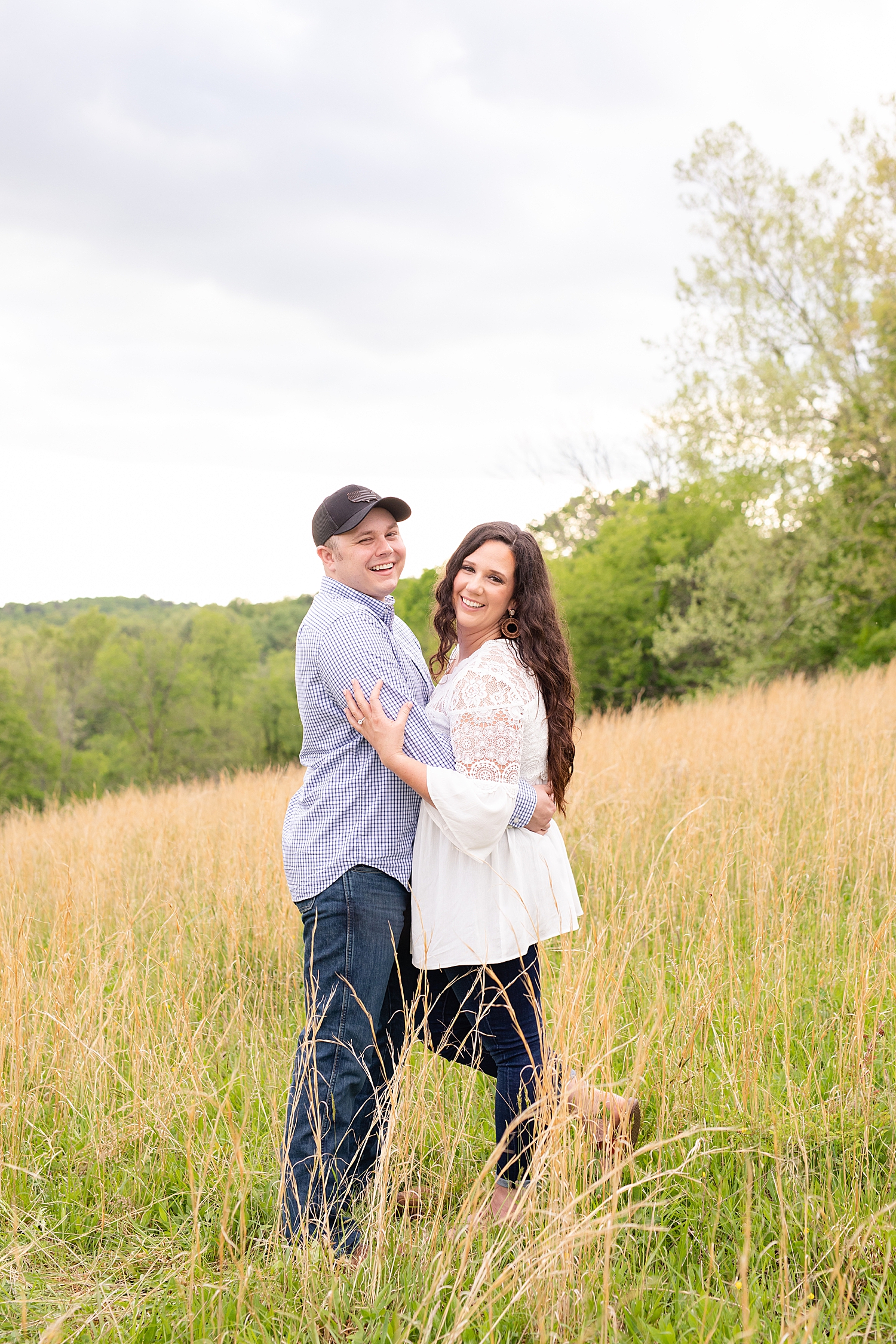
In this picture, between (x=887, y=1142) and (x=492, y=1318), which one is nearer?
(x=492, y=1318)

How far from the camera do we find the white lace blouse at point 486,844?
2.32 meters

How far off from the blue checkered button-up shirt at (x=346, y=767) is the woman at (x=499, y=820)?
6 centimetres

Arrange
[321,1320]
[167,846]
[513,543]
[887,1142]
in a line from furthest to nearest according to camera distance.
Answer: [167,846] → [513,543] → [887,1142] → [321,1320]

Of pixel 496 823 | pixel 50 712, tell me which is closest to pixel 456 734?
pixel 496 823

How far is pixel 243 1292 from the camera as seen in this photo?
192cm

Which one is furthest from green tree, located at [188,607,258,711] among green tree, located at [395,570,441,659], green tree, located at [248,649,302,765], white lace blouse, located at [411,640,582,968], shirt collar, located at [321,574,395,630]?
white lace blouse, located at [411,640,582,968]

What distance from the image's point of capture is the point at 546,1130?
2.04 meters

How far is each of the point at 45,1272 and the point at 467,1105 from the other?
46.1 inches

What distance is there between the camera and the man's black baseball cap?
2.60 m

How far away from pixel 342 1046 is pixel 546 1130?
61 cm

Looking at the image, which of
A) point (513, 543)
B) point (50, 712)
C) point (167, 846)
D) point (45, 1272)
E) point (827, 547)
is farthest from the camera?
point (50, 712)

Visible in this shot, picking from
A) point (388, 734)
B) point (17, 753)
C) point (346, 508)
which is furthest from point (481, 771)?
point (17, 753)

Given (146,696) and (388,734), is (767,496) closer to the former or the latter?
(388,734)

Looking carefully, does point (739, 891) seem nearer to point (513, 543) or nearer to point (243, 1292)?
point (513, 543)
